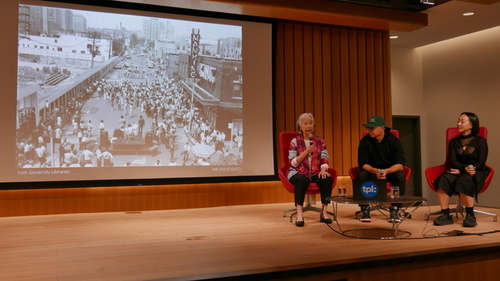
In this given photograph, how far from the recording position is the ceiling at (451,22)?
21.8ft

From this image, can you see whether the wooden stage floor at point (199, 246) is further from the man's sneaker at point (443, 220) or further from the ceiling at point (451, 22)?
the ceiling at point (451, 22)

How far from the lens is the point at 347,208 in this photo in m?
6.27

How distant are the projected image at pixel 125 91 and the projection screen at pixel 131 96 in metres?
0.01

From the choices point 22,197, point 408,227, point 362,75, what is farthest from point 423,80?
point 22,197

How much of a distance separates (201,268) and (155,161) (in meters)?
3.45

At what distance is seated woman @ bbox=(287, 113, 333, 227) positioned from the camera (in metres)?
4.91

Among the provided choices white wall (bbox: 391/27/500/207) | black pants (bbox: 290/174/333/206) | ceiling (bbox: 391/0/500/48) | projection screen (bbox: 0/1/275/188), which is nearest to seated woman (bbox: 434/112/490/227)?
black pants (bbox: 290/174/333/206)

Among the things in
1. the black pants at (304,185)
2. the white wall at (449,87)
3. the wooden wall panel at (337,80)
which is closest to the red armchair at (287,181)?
the black pants at (304,185)

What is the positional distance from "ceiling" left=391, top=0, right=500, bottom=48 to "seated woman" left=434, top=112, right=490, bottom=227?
6.26 ft

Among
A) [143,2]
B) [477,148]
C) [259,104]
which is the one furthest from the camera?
[259,104]

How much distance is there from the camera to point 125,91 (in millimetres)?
6160

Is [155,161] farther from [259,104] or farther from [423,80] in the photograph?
[423,80]

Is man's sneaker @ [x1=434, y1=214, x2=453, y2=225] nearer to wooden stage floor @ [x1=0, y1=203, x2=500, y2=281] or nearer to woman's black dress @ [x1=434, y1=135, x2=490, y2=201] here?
wooden stage floor @ [x1=0, y1=203, x2=500, y2=281]

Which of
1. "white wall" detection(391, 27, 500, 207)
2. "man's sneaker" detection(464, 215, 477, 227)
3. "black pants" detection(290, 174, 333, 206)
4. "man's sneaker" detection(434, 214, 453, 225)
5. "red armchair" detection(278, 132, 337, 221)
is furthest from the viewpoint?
"white wall" detection(391, 27, 500, 207)
